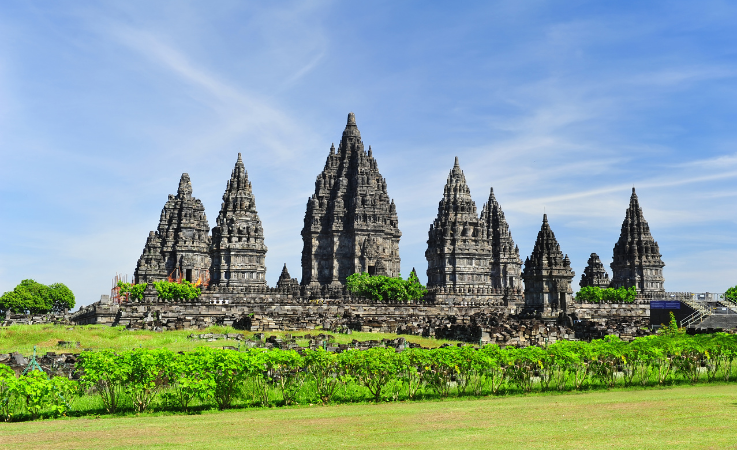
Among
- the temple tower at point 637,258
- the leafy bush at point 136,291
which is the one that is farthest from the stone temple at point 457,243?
the leafy bush at point 136,291

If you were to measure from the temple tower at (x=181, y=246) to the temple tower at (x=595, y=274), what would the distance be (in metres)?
62.7

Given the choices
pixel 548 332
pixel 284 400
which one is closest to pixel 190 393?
pixel 284 400

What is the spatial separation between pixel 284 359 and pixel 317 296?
69502 mm

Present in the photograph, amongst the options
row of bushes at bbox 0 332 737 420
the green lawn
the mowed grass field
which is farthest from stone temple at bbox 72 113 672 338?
the mowed grass field

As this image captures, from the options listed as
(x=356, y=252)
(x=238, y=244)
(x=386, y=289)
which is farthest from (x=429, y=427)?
(x=356, y=252)

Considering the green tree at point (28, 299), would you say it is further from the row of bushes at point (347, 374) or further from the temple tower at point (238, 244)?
the row of bushes at point (347, 374)

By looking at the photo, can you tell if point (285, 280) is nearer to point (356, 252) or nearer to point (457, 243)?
point (356, 252)

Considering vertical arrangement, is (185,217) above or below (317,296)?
above

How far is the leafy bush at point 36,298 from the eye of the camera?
95188mm

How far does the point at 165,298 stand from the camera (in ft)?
246

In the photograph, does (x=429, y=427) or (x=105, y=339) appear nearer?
(x=429, y=427)

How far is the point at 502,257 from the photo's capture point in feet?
384

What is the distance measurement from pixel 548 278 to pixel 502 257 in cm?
4991

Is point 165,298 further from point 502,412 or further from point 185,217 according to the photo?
point 502,412
